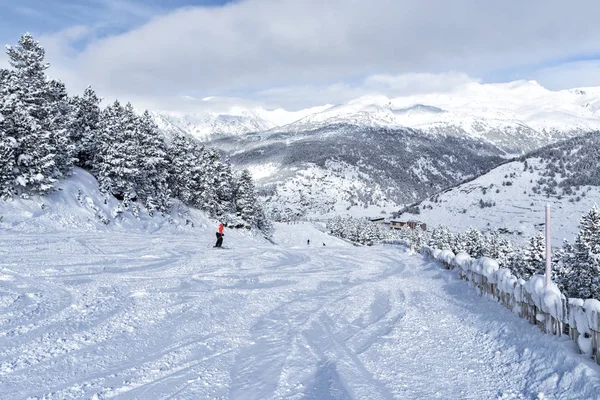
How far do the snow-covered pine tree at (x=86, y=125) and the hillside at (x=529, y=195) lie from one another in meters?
113

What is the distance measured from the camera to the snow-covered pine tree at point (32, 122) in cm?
2823

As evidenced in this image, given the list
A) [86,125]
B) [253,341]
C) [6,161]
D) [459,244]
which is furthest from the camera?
[459,244]

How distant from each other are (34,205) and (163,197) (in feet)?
55.9

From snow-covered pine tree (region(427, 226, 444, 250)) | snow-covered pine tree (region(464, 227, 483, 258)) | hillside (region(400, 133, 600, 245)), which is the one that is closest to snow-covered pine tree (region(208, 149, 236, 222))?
snow-covered pine tree (region(464, 227, 483, 258))

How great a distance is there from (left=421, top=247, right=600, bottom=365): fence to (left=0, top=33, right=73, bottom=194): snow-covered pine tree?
2853cm

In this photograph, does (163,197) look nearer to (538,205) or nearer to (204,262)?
(204,262)

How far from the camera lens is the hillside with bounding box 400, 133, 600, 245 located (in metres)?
127

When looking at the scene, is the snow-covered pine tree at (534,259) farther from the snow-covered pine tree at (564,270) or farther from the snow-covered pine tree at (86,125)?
the snow-covered pine tree at (86,125)

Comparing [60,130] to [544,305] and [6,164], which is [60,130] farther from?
[544,305]

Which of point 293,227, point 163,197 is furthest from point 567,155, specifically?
point 163,197

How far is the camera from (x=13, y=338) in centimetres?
706

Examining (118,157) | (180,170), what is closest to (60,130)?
(118,157)

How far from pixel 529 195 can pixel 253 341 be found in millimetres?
160042

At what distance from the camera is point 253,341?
8117 mm
